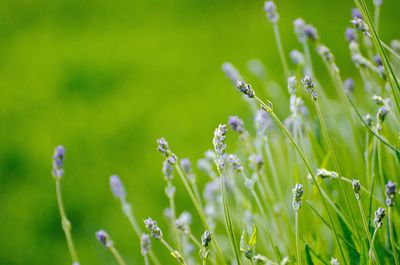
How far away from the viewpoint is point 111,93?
138 inches

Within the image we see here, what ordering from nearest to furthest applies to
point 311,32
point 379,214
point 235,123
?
point 379,214
point 235,123
point 311,32

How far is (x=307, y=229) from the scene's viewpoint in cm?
159

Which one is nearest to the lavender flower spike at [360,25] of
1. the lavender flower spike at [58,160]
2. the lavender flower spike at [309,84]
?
the lavender flower spike at [309,84]

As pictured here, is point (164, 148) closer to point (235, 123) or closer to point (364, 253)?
point (235, 123)

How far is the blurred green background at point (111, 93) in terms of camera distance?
2752 mm

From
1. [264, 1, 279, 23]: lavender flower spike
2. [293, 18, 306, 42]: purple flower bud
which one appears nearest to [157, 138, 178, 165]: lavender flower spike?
[264, 1, 279, 23]: lavender flower spike

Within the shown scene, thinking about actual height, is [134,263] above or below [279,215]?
above

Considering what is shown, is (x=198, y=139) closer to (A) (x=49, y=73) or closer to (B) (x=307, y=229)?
(A) (x=49, y=73)

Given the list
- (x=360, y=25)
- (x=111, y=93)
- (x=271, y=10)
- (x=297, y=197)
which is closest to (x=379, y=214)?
(x=297, y=197)

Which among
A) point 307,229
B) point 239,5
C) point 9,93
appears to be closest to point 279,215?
point 307,229

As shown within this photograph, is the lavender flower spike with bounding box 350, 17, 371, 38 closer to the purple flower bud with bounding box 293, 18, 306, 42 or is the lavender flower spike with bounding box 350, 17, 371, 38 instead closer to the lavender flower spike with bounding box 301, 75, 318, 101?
the lavender flower spike with bounding box 301, 75, 318, 101

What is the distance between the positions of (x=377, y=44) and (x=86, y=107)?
2468 millimetres

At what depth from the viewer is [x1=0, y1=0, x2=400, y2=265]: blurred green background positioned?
2.75 meters

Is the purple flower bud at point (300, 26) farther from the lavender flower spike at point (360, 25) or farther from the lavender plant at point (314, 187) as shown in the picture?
the lavender flower spike at point (360, 25)
